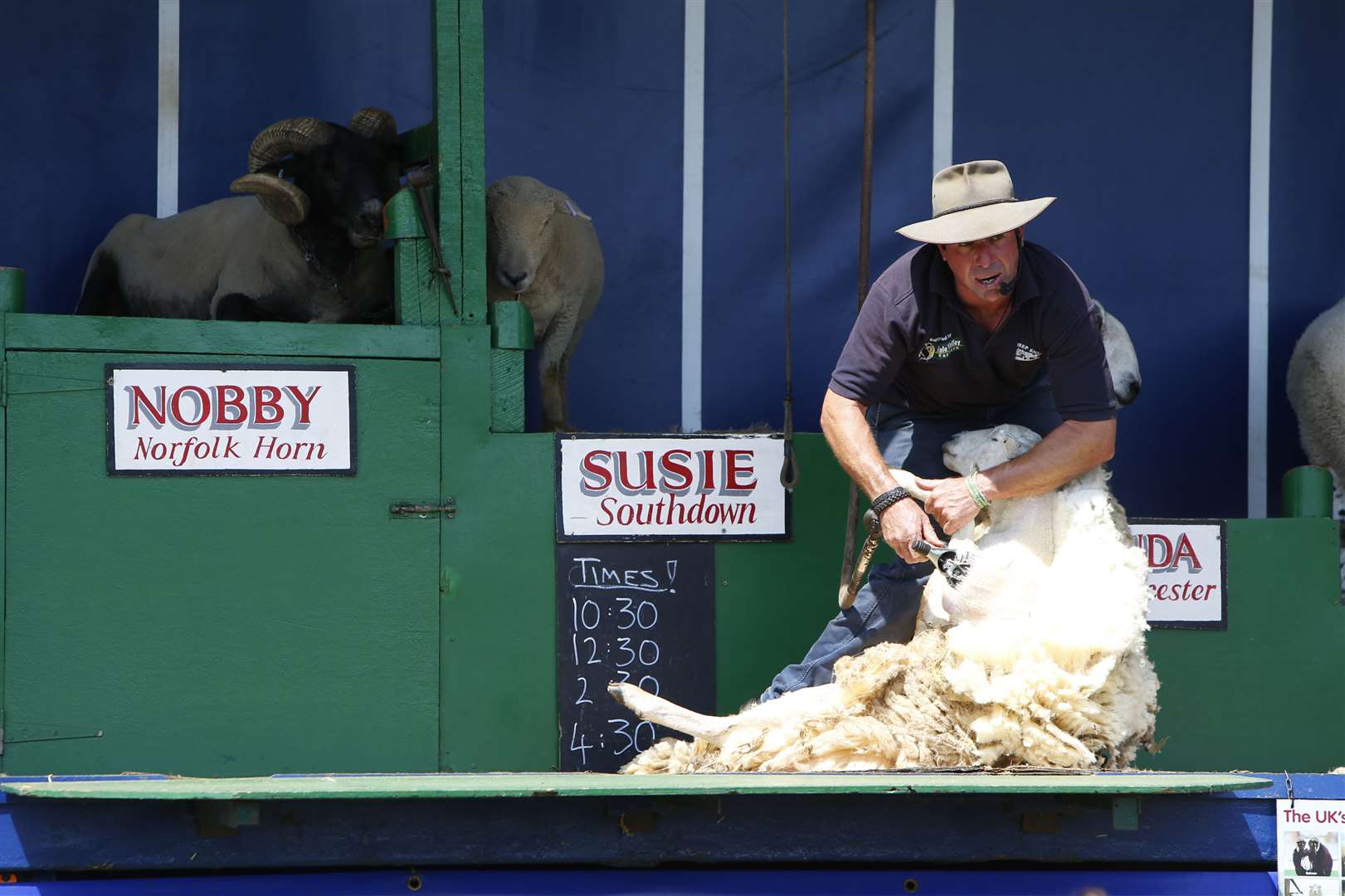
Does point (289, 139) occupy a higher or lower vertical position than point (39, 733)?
higher

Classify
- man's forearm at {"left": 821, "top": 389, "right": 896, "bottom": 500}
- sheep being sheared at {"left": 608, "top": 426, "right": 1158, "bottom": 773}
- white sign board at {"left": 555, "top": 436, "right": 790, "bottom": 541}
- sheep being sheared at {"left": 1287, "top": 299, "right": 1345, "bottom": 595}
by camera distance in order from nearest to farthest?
1. sheep being sheared at {"left": 608, "top": 426, "right": 1158, "bottom": 773}
2. man's forearm at {"left": 821, "top": 389, "right": 896, "bottom": 500}
3. white sign board at {"left": 555, "top": 436, "right": 790, "bottom": 541}
4. sheep being sheared at {"left": 1287, "top": 299, "right": 1345, "bottom": 595}

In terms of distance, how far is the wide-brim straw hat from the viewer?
3.72m

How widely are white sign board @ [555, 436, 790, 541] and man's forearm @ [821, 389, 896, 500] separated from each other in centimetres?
72

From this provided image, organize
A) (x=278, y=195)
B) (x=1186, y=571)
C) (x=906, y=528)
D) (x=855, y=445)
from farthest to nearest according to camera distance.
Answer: (x=1186, y=571) < (x=278, y=195) < (x=855, y=445) < (x=906, y=528)

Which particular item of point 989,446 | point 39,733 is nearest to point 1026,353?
point 989,446

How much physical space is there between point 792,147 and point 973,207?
2.21 m

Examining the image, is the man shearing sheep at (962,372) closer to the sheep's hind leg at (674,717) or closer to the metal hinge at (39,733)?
the sheep's hind leg at (674,717)

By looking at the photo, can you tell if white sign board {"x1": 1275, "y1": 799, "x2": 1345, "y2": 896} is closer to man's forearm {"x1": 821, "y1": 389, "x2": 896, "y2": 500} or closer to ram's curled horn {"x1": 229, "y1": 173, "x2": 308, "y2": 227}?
man's forearm {"x1": 821, "y1": 389, "x2": 896, "y2": 500}

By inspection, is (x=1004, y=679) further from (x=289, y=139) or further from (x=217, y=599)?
(x=289, y=139)

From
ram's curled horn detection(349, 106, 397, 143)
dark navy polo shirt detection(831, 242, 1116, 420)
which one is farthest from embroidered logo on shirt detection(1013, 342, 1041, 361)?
ram's curled horn detection(349, 106, 397, 143)

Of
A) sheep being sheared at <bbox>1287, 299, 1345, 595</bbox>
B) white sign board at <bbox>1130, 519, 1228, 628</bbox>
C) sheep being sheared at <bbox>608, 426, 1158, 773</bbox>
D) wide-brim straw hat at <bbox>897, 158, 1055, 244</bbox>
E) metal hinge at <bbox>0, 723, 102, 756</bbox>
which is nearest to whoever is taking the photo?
sheep being sheared at <bbox>608, 426, 1158, 773</bbox>

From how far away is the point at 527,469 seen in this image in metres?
4.54

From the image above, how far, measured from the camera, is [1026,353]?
3.91 meters

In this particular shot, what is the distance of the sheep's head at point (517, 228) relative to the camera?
4957 mm
